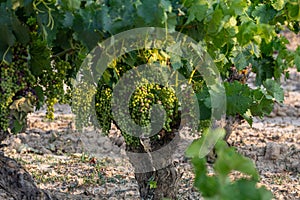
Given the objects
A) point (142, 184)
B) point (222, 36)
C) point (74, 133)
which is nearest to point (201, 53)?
point (222, 36)

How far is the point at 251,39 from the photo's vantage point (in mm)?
2625

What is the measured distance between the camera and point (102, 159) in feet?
20.2

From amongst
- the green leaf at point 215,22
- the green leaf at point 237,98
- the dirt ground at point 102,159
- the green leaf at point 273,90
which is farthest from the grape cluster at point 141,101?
the dirt ground at point 102,159

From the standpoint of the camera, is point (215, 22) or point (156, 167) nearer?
point (215, 22)

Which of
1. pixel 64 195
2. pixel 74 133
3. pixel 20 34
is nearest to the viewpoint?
pixel 20 34

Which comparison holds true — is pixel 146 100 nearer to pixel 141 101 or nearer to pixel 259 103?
pixel 141 101

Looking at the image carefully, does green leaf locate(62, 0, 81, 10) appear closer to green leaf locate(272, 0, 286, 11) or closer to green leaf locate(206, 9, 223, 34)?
green leaf locate(206, 9, 223, 34)

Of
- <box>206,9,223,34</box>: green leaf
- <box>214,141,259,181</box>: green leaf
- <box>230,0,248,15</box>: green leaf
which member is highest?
<box>230,0,248,15</box>: green leaf

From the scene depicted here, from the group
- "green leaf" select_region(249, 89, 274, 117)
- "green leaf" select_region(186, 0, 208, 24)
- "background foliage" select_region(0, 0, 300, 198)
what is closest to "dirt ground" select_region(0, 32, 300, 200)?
"green leaf" select_region(249, 89, 274, 117)

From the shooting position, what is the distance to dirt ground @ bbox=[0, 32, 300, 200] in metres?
5.28

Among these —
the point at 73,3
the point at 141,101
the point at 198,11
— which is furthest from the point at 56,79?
the point at 198,11

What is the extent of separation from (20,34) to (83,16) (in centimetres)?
33

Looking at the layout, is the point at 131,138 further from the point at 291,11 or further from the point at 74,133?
the point at 74,133

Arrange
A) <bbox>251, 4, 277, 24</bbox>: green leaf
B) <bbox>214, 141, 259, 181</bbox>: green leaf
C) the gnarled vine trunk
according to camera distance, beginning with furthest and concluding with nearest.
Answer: the gnarled vine trunk → <bbox>251, 4, 277, 24</bbox>: green leaf → <bbox>214, 141, 259, 181</bbox>: green leaf
